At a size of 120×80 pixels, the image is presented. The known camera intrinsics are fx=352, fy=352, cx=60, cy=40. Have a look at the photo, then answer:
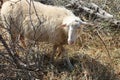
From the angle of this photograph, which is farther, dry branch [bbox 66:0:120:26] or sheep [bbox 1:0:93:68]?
dry branch [bbox 66:0:120:26]

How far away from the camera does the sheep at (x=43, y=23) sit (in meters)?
5.47

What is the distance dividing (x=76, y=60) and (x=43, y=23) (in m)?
0.88

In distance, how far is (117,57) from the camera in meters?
6.01

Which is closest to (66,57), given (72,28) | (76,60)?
(76,60)

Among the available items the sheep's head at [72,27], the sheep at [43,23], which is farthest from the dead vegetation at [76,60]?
the sheep's head at [72,27]

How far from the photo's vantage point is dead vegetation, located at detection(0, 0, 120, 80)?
458cm

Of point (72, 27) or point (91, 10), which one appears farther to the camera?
point (91, 10)

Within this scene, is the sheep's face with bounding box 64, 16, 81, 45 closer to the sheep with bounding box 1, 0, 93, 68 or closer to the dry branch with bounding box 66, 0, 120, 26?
the sheep with bounding box 1, 0, 93, 68

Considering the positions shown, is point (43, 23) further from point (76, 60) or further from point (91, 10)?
point (91, 10)

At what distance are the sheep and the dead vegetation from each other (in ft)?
0.75

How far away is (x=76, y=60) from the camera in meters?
5.89

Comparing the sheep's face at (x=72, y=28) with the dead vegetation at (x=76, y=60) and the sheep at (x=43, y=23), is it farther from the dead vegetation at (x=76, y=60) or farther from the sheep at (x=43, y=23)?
the dead vegetation at (x=76, y=60)

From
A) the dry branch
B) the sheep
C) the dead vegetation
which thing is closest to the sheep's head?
the sheep

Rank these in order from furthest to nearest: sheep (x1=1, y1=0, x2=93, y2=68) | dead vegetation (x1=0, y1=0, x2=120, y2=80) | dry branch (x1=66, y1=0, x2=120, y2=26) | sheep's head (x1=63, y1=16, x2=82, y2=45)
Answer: dry branch (x1=66, y1=0, x2=120, y2=26)
sheep (x1=1, y1=0, x2=93, y2=68)
sheep's head (x1=63, y1=16, x2=82, y2=45)
dead vegetation (x1=0, y1=0, x2=120, y2=80)
